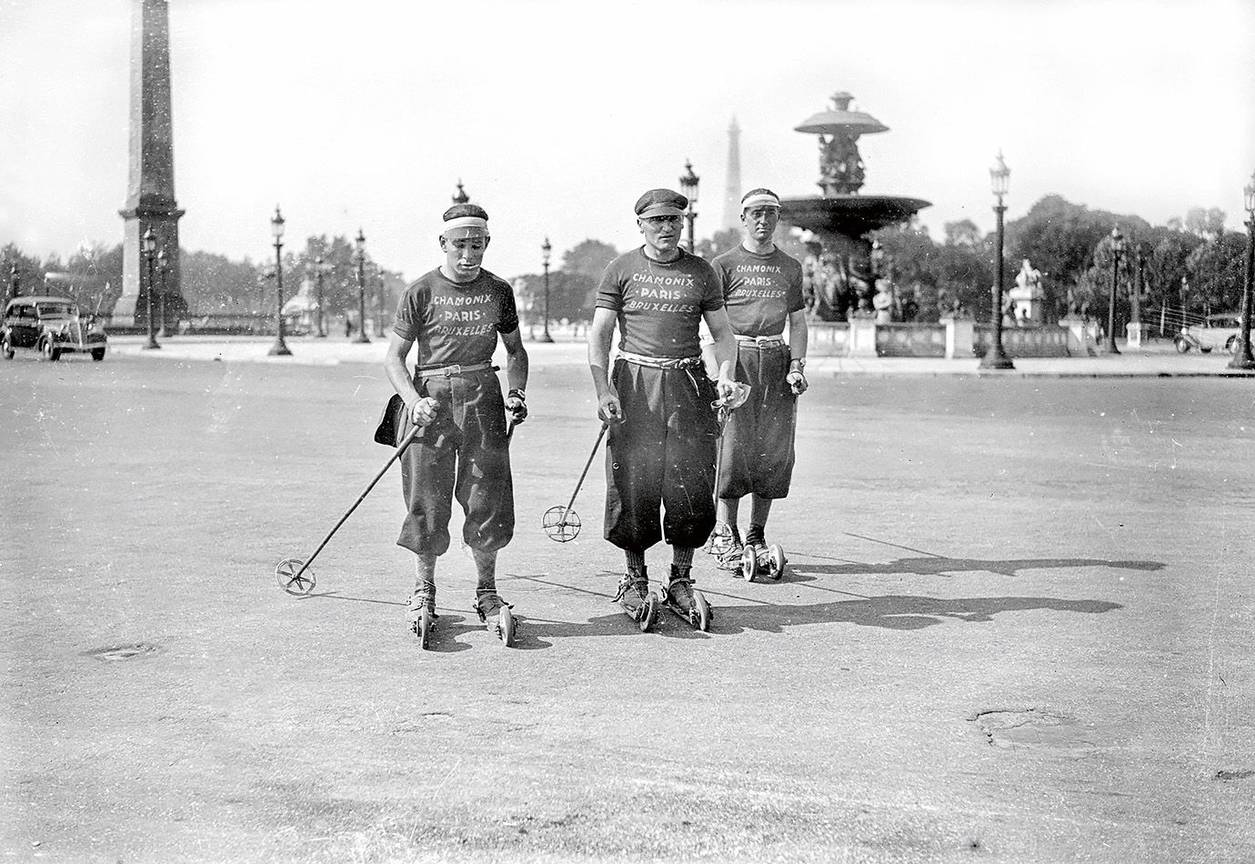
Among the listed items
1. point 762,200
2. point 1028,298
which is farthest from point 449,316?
point 1028,298

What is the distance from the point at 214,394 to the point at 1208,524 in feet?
57.2

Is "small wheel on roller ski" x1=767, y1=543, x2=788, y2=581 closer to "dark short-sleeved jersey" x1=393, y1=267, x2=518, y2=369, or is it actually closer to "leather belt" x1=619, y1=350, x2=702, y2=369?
"leather belt" x1=619, y1=350, x2=702, y2=369

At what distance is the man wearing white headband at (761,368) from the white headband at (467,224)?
6.63ft

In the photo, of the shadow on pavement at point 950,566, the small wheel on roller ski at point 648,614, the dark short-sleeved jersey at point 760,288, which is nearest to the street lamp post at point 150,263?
the dark short-sleeved jersey at point 760,288

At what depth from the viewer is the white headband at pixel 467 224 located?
19.8ft

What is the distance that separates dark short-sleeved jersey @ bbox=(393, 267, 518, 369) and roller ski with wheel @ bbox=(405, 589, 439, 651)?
1024mm

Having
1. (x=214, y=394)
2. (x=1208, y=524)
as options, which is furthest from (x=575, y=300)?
(x=1208, y=524)

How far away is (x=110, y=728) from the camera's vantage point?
473 cm

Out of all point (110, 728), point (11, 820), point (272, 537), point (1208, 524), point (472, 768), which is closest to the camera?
point (11, 820)

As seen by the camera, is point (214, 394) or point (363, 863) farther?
point (214, 394)

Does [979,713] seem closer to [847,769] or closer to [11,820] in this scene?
[847,769]

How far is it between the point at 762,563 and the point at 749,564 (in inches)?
5.2

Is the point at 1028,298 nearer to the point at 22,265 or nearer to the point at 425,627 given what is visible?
the point at 22,265

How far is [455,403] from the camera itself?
241 inches
